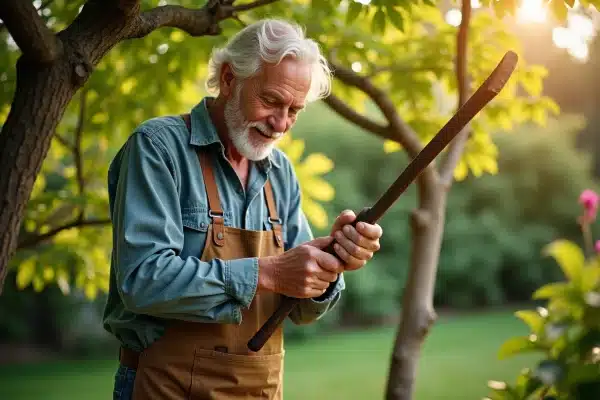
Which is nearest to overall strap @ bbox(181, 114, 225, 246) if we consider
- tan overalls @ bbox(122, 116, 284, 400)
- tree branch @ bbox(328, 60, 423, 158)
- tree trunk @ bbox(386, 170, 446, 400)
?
tan overalls @ bbox(122, 116, 284, 400)

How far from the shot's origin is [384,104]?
121 inches

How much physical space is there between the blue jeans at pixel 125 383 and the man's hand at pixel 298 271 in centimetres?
44

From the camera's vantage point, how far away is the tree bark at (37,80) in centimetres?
184

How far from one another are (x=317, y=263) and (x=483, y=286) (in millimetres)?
8356

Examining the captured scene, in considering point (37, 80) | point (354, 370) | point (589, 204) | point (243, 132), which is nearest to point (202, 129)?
point (243, 132)

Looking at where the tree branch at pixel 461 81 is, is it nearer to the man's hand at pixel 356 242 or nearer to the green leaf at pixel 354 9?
the green leaf at pixel 354 9

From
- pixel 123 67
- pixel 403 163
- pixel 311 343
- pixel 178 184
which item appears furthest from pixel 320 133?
pixel 178 184

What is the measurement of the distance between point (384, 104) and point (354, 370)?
4886 millimetres

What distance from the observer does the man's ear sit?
2.24m

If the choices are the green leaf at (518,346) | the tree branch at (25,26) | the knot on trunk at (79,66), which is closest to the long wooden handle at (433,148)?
the green leaf at (518,346)

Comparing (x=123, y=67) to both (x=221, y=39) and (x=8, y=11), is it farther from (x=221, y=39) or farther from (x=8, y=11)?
(x=8, y=11)

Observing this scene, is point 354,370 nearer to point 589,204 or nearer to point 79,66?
point 589,204

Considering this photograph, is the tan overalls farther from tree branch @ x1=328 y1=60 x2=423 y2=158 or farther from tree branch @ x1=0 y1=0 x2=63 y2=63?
tree branch @ x1=328 y1=60 x2=423 y2=158

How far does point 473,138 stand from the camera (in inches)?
142
